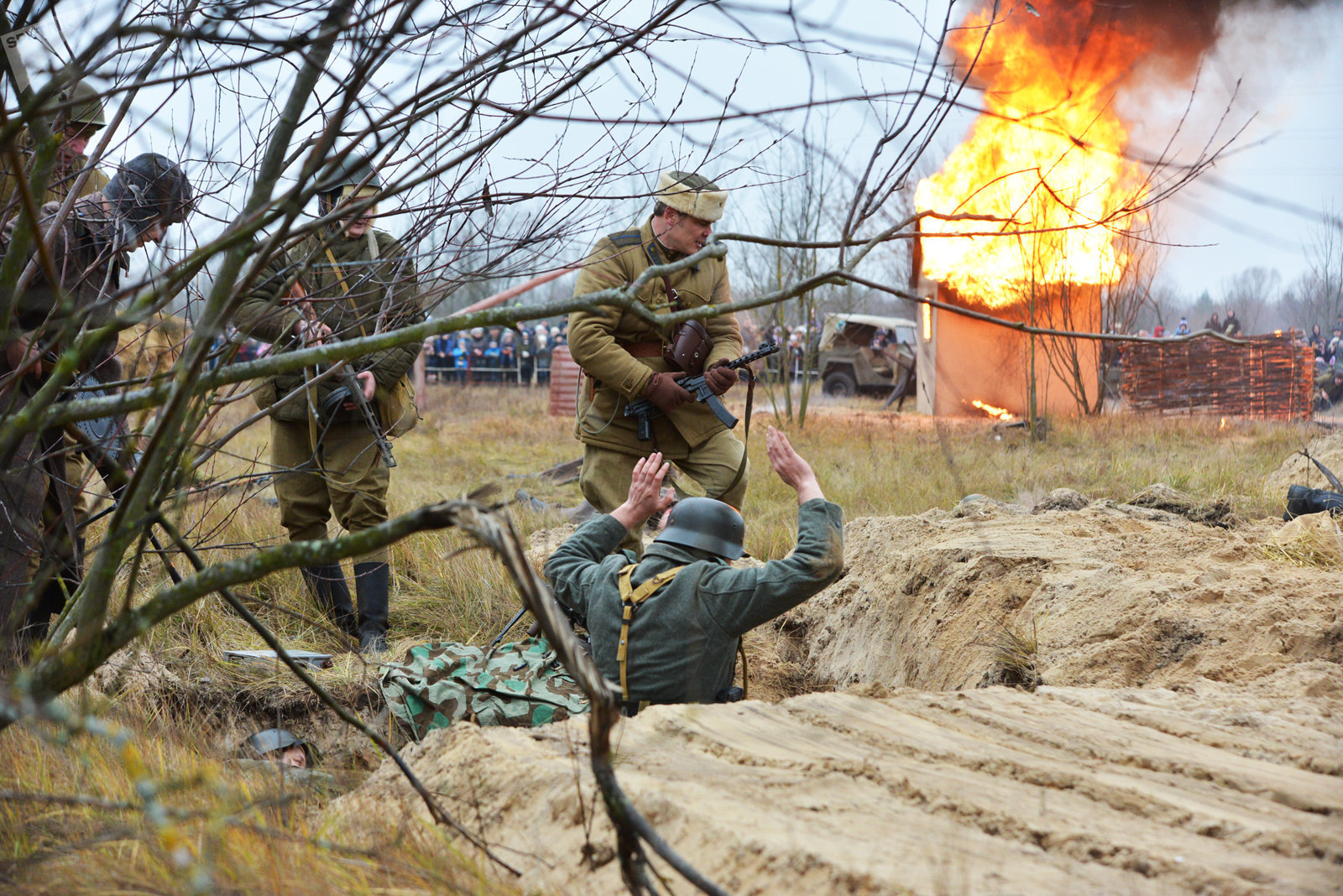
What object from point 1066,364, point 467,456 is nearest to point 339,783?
point 467,456

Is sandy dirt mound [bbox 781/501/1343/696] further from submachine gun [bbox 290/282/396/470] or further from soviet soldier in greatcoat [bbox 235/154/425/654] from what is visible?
submachine gun [bbox 290/282/396/470]

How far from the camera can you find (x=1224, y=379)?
14.2 meters

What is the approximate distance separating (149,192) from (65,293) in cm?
75

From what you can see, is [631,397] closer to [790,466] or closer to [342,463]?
[790,466]

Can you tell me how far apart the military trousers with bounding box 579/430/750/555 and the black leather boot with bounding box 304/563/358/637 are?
1.12m

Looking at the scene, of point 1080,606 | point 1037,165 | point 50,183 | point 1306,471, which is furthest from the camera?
point 1306,471

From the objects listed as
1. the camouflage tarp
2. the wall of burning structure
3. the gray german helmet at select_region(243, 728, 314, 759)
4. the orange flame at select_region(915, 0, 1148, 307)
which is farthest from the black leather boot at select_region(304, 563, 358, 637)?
the wall of burning structure

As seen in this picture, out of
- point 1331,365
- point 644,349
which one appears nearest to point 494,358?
point 1331,365

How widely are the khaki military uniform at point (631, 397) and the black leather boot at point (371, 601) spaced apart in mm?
925

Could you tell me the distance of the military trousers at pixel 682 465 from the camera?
4324 millimetres

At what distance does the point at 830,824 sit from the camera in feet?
5.86

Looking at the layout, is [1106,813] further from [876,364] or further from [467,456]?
[876,364]

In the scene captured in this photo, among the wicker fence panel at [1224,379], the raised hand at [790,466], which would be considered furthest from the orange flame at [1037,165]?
the wicker fence panel at [1224,379]

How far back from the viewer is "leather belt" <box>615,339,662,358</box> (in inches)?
173
